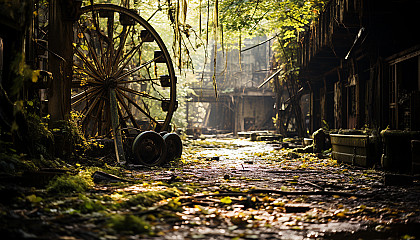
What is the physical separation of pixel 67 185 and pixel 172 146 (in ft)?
16.1

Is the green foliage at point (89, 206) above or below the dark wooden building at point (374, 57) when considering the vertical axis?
below

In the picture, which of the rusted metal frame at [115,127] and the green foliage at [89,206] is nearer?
the green foliage at [89,206]

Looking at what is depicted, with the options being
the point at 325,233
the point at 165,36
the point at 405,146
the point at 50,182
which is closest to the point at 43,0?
the point at 50,182

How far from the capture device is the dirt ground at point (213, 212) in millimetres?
3041

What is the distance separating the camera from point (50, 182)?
443cm

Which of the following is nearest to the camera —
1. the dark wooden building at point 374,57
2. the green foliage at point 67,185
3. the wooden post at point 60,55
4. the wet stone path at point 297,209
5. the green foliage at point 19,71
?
the wet stone path at point 297,209

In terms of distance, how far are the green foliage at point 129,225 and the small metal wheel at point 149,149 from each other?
15.6 feet

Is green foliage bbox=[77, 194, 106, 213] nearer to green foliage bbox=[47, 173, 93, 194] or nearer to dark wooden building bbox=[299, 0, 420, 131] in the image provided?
green foliage bbox=[47, 173, 93, 194]

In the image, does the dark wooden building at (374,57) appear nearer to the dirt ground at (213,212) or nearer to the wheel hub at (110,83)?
the dirt ground at (213,212)

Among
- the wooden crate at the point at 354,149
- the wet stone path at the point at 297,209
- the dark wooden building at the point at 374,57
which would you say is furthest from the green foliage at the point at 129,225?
the wooden crate at the point at 354,149

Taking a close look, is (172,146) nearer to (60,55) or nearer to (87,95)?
(87,95)

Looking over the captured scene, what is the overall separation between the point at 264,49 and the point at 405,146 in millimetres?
35256

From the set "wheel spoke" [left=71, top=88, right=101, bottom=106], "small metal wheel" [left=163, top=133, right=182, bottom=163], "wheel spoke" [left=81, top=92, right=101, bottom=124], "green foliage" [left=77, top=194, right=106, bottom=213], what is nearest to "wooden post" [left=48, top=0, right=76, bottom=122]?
"wheel spoke" [left=81, top=92, right=101, bottom=124]

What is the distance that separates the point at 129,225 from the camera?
10.1 feet
